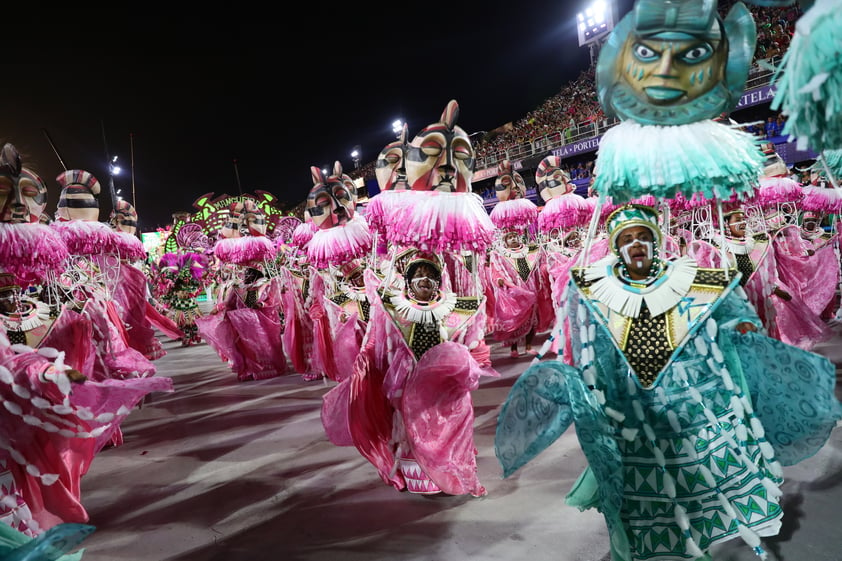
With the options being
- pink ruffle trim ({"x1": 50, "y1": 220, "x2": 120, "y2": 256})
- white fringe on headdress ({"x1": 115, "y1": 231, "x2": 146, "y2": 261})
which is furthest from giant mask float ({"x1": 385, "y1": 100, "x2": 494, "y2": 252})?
white fringe on headdress ({"x1": 115, "y1": 231, "x2": 146, "y2": 261})

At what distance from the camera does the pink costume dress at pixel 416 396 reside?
2787 millimetres

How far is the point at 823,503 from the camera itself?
101 inches

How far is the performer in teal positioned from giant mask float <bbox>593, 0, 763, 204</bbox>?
29 centimetres

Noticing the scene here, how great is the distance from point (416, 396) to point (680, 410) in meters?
1.42

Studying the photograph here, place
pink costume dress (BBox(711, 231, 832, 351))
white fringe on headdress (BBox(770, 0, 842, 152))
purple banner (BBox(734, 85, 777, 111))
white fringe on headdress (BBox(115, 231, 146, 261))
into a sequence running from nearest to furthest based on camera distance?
white fringe on headdress (BBox(770, 0, 842, 152))
pink costume dress (BBox(711, 231, 832, 351))
white fringe on headdress (BBox(115, 231, 146, 261))
purple banner (BBox(734, 85, 777, 111))

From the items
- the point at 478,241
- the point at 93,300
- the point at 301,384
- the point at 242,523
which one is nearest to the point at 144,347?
the point at 301,384

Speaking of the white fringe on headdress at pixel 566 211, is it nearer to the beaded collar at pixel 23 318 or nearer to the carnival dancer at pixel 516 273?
the carnival dancer at pixel 516 273

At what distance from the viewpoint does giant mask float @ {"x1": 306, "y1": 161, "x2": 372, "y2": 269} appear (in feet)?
14.5

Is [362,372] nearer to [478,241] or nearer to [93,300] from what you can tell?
[478,241]

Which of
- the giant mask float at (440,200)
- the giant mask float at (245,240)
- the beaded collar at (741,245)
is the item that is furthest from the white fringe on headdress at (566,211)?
the giant mask float at (245,240)

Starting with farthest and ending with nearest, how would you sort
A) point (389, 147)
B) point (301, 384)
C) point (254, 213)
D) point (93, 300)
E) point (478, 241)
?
point (254, 213) → point (301, 384) → point (93, 300) → point (389, 147) → point (478, 241)

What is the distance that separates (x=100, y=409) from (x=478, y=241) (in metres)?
1.95

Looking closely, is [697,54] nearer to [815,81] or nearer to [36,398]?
[815,81]

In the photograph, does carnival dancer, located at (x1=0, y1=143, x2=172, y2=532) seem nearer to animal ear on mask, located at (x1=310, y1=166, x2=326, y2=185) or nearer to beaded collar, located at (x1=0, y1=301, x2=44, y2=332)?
beaded collar, located at (x1=0, y1=301, x2=44, y2=332)
